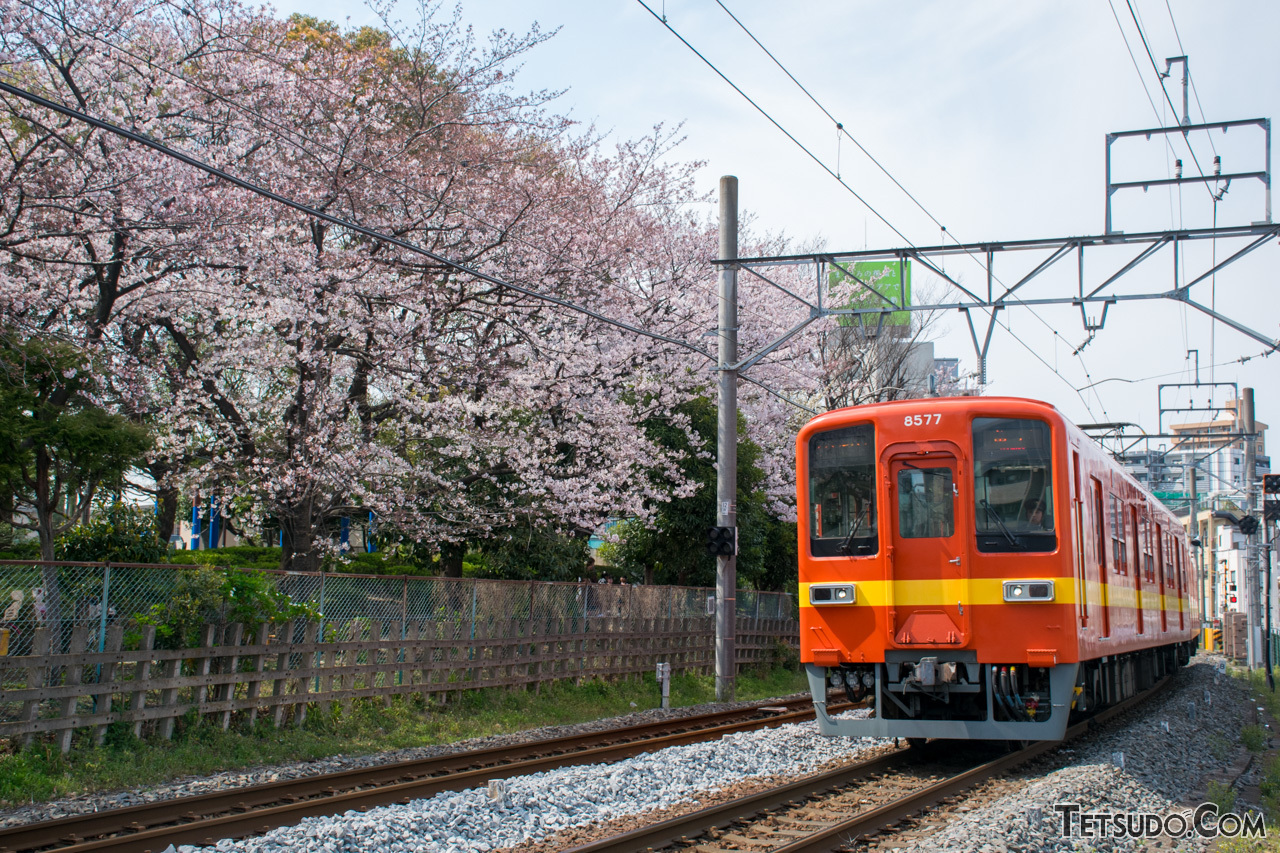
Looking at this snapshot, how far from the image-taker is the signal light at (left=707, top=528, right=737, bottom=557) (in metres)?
14.7

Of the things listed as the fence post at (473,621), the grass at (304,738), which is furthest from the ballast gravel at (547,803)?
the fence post at (473,621)

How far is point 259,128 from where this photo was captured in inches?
535

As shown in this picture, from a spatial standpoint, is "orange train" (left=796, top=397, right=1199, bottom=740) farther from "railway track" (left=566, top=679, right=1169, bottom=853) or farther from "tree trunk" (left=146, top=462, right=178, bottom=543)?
"tree trunk" (left=146, top=462, right=178, bottom=543)

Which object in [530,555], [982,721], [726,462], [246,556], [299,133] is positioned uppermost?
[299,133]

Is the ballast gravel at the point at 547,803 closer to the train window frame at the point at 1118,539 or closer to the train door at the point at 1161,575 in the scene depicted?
the train window frame at the point at 1118,539

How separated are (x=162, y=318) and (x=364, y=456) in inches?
123

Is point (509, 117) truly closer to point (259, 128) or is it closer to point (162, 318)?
point (259, 128)

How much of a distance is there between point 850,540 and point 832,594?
1.70 ft

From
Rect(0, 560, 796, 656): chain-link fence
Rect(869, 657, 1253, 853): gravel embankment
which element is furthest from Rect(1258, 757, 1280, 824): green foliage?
Rect(0, 560, 796, 656): chain-link fence

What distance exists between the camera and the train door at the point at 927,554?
28.7 ft

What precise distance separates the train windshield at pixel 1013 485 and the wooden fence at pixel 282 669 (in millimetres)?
6456

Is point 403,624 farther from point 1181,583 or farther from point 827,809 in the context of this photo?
point 1181,583

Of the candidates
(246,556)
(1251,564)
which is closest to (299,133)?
(246,556)

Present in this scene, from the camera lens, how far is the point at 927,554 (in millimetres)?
8945
